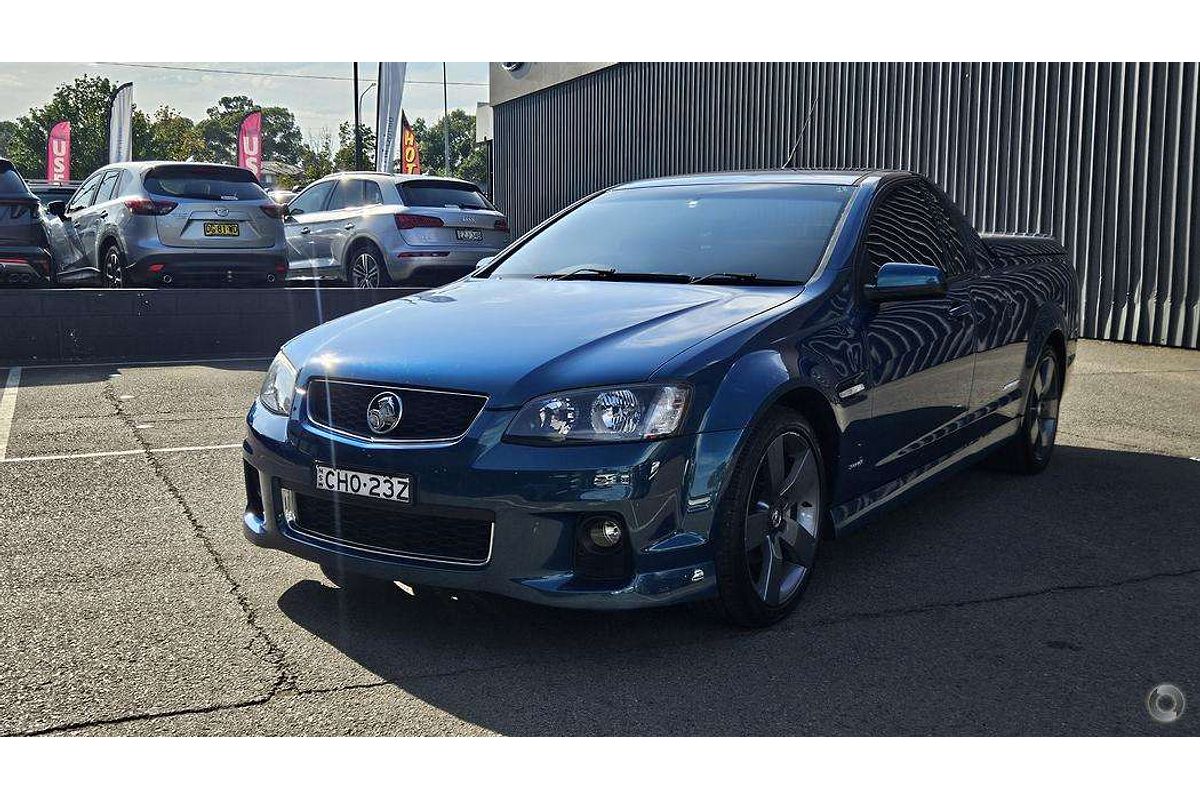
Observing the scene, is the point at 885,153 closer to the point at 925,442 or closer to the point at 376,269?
the point at 376,269

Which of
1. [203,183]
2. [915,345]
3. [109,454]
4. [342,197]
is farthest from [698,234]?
[342,197]

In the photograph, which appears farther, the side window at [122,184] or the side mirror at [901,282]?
the side window at [122,184]

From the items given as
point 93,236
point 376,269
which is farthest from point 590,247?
point 93,236

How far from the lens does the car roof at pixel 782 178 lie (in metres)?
5.28

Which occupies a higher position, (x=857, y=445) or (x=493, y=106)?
(x=493, y=106)

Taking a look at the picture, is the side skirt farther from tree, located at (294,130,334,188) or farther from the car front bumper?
tree, located at (294,130,334,188)

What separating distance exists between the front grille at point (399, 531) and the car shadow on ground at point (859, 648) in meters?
0.31

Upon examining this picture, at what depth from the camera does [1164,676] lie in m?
3.60

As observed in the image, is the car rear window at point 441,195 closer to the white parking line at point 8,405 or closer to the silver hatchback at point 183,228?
the silver hatchback at point 183,228

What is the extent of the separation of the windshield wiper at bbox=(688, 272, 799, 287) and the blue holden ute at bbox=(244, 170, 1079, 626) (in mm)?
22

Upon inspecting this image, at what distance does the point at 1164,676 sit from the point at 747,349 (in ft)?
5.15

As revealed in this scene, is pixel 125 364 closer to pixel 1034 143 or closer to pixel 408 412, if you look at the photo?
pixel 408 412

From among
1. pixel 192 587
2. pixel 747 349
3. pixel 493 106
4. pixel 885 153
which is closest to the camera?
pixel 747 349

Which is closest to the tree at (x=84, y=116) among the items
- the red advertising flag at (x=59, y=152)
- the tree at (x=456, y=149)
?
the red advertising flag at (x=59, y=152)
